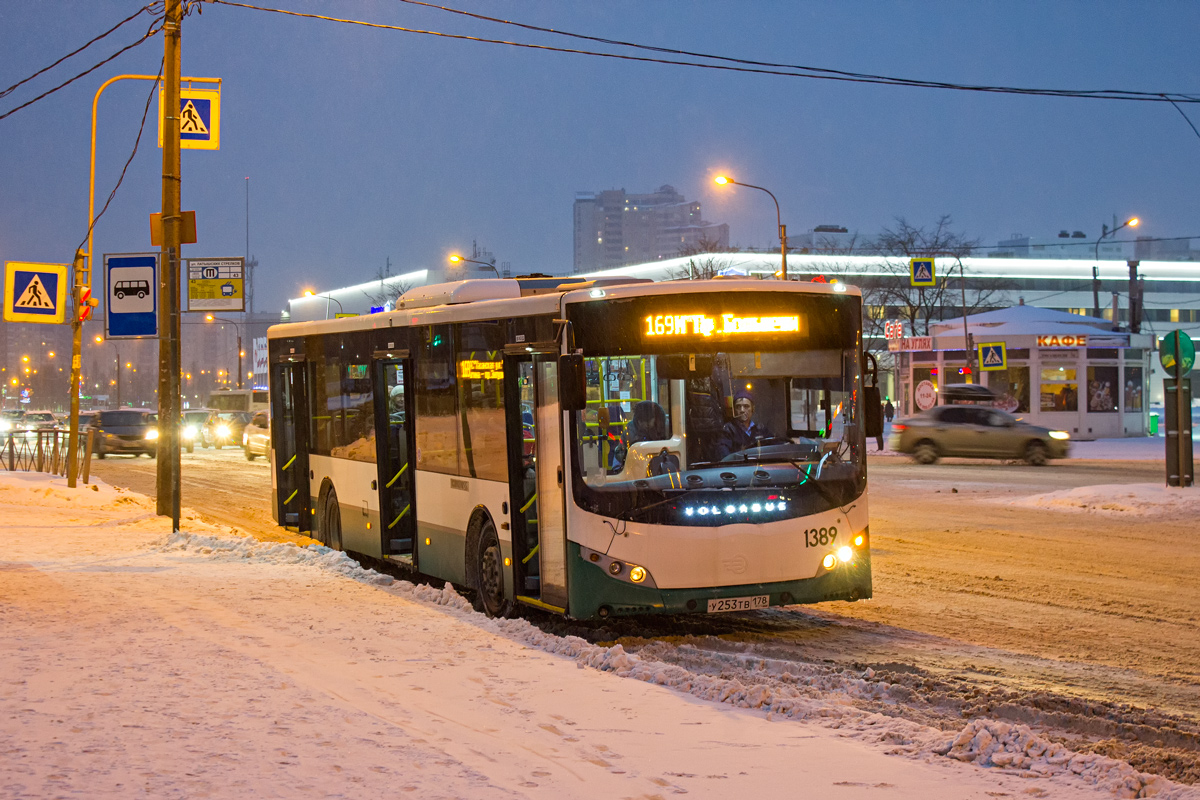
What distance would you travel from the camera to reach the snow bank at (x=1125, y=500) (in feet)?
65.2

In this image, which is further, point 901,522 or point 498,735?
point 901,522

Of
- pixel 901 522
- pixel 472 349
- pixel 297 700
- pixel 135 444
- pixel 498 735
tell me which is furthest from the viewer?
pixel 135 444

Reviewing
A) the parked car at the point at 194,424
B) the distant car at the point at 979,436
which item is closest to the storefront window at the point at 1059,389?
the distant car at the point at 979,436

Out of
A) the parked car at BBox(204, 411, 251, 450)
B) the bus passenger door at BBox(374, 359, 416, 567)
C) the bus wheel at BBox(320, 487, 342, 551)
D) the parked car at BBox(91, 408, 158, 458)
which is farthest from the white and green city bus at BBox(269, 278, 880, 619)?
the parked car at BBox(204, 411, 251, 450)

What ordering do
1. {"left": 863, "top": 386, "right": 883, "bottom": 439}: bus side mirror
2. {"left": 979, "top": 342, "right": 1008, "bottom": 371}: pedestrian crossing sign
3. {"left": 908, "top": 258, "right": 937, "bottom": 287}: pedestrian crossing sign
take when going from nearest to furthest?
{"left": 863, "top": 386, "right": 883, "bottom": 439}: bus side mirror
{"left": 979, "top": 342, "right": 1008, "bottom": 371}: pedestrian crossing sign
{"left": 908, "top": 258, "right": 937, "bottom": 287}: pedestrian crossing sign

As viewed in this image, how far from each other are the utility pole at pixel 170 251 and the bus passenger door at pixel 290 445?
1.28 m

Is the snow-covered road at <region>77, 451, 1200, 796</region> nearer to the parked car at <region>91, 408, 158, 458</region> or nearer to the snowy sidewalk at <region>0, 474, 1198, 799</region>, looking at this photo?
the snowy sidewalk at <region>0, 474, 1198, 799</region>

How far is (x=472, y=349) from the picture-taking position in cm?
1151

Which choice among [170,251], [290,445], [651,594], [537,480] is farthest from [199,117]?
[651,594]

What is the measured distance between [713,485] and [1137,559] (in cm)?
750

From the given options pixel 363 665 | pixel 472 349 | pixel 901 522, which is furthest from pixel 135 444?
pixel 363 665

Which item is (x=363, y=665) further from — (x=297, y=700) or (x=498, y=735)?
(x=498, y=735)

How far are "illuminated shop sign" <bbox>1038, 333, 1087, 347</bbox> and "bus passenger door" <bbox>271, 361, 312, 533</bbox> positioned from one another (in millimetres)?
35791

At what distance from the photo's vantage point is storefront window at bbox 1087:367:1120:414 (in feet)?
152
